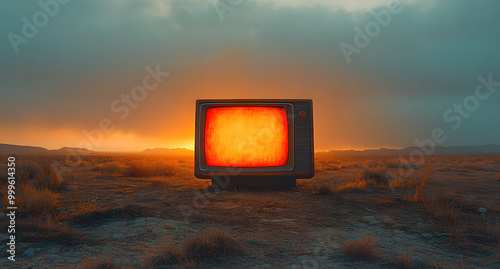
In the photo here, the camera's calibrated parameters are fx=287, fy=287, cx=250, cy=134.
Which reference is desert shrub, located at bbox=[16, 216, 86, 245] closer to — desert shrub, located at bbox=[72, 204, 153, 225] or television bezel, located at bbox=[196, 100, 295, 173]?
desert shrub, located at bbox=[72, 204, 153, 225]

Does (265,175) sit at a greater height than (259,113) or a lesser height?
lesser

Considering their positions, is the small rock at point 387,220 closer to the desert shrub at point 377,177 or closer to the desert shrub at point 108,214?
the desert shrub at point 108,214

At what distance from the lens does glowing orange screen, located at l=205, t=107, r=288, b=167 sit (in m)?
5.86

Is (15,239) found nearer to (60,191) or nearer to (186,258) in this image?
(186,258)

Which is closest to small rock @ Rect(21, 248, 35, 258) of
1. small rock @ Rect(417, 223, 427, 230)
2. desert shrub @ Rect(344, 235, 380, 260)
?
desert shrub @ Rect(344, 235, 380, 260)

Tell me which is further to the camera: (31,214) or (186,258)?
(31,214)

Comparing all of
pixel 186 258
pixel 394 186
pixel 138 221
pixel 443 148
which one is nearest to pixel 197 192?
pixel 138 221

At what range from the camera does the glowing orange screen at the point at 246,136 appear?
5863 millimetres

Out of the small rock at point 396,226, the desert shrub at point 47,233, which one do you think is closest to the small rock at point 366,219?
the small rock at point 396,226

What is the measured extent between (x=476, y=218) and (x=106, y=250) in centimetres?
488

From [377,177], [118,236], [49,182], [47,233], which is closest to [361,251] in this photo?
[118,236]

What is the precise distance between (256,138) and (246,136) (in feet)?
0.69

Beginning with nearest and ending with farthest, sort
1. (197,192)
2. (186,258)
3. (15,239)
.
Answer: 1. (186,258)
2. (15,239)
3. (197,192)

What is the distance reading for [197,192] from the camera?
6273 mm
